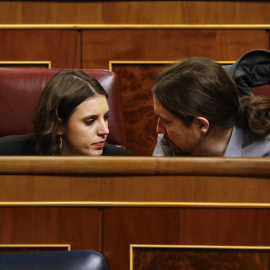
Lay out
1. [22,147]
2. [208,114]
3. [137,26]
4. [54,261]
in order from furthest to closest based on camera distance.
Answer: [137,26] → [22,147] → [208,114] → [54,261]

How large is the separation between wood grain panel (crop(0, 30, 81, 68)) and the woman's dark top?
0.17m

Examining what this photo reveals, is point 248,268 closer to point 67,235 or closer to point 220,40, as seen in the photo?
point 67,235

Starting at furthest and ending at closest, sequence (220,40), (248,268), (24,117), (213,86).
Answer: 1. (220,40)
2. (24,117)
3. (213,86)
4. (248,268)

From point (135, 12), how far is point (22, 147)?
0.28m

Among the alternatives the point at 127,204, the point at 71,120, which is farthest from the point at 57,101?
the point at 127,204

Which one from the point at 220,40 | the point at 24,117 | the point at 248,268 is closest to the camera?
the point at 248,268

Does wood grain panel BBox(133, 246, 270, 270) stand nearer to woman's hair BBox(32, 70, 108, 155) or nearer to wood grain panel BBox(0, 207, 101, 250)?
wood grain panel BBox(0, 207, 101, 250)

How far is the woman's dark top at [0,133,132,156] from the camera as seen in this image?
2.11ft

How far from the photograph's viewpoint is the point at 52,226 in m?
0.40

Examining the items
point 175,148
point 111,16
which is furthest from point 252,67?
point 111,16

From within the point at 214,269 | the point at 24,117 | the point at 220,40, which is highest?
the point at 220,40

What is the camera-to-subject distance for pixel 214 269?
398mm

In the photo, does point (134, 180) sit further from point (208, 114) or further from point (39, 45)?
point (39, 45)

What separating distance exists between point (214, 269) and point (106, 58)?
0.46 metres
